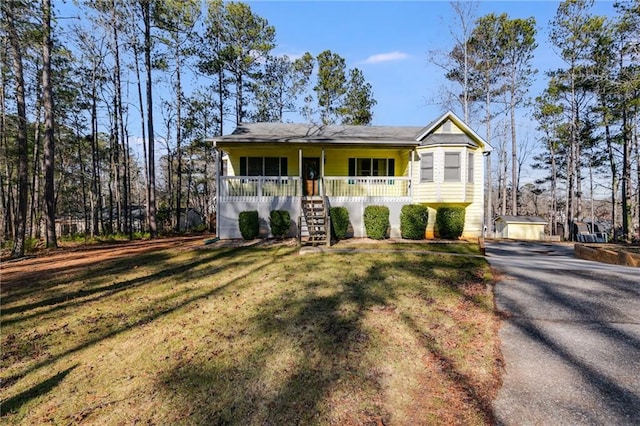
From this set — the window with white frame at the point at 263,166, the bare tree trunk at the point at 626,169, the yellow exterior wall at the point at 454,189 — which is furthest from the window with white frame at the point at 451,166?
the bare tree trunk at the point at 626,169

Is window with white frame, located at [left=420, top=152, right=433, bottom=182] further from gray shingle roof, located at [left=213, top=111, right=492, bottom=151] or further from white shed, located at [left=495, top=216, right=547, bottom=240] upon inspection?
white shed, located at [left=495, top=216, right=547, bottom=240]

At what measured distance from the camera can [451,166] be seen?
513 inches

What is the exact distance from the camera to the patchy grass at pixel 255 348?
335 cm

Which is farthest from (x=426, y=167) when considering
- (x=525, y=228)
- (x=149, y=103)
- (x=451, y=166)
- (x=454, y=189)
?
(x=149, y=103)

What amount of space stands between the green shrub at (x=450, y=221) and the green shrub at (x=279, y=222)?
21.4 ft

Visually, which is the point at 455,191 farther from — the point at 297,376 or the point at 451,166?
the point at 297,376

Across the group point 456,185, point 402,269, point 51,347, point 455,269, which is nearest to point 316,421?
point 51,347

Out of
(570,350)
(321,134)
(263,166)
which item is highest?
(321,134)

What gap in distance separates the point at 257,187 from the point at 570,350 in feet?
36.4

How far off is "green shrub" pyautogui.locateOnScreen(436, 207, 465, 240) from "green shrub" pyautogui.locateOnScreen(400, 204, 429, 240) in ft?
2.57

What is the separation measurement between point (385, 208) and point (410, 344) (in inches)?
338

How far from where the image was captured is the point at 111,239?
15688 mm

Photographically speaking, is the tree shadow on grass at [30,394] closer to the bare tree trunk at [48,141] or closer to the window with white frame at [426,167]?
the bare tree trunk at [48,141]

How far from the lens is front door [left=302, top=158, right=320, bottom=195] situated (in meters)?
15.3
